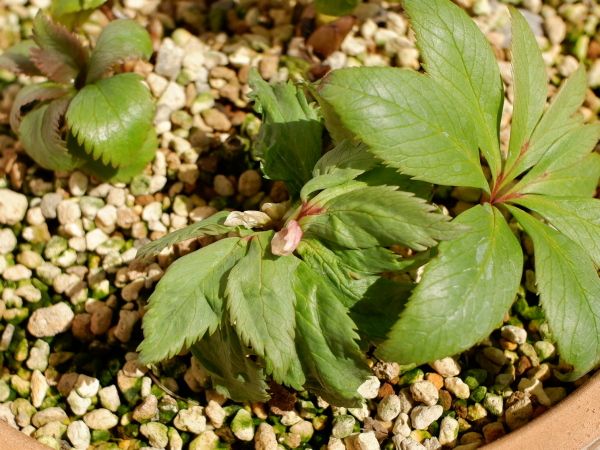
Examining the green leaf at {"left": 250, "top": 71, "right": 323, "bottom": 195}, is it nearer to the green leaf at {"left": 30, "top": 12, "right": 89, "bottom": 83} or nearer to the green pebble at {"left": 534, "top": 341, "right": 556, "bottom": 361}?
the green leaf at {"left": 30, "top": 12, "right": 89, "bottom": 83}

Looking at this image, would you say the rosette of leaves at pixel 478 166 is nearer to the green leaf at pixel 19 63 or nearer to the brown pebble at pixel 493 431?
the brown pebble at pixel 493 431

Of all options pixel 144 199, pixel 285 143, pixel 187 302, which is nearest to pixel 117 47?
pixel 144 199

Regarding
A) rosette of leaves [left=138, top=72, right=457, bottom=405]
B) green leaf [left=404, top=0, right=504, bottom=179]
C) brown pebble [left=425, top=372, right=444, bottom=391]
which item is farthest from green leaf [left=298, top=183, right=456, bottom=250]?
brown pebble [left=425, top=372, right=444, bottom=391]

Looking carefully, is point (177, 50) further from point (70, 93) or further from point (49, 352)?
point (49, 352)

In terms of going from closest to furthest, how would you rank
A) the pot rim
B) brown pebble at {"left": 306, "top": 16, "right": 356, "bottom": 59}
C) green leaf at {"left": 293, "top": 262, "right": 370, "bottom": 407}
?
green leaf at {"left": 293, "top": 262, "right": 370, "bottom": 407} → the pot rim → brown pebble at {"left": 306, "top": 16, "right": 356, "bottom": 59}

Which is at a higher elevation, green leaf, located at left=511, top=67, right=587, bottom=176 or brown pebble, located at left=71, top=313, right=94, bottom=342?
green leaf, located at left=511, top=67, right=587, bottom=176

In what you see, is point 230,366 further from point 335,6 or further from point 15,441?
point 335,6

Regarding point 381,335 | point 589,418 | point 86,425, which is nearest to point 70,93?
point 86,425
